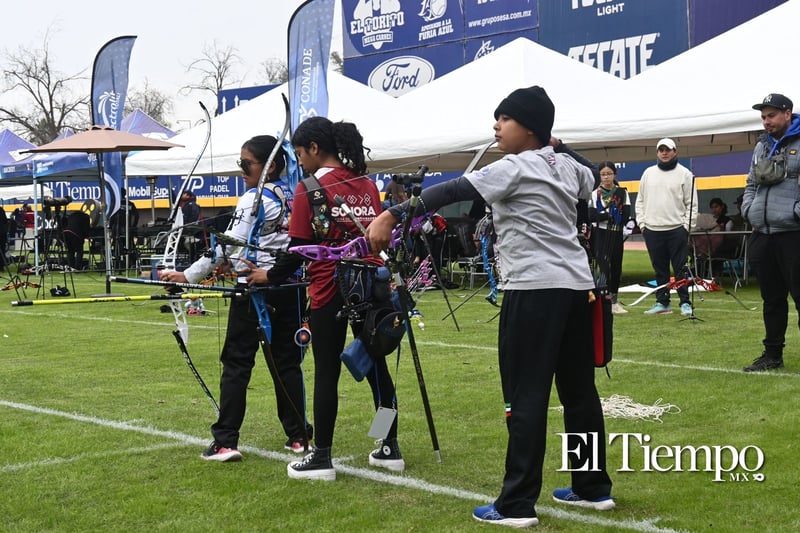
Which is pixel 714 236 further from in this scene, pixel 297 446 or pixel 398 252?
pixel 398 252

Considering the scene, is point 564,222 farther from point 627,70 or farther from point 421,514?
point 627,70

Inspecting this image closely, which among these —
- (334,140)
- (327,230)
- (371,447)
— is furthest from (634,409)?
(334,140)

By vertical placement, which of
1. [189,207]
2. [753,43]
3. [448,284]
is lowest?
[448,284]

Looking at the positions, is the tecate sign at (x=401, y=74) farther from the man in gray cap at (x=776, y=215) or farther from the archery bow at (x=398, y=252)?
the archery bow at (x=398, y=252)

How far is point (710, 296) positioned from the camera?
14.5m

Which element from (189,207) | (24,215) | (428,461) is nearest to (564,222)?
(428,461)

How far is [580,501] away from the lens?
4.64 metres

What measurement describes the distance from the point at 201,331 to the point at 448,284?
6.52 meters

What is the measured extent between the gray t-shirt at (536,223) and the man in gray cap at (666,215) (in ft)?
26.7

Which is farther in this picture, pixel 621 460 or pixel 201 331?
pixel 201 331

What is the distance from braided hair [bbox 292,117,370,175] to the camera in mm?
5168

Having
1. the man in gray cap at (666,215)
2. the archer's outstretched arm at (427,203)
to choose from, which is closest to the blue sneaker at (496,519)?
the archer's outstretched arm at (427,203)

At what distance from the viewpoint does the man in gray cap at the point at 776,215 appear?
7.63 meters

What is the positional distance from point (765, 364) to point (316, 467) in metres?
4.24
